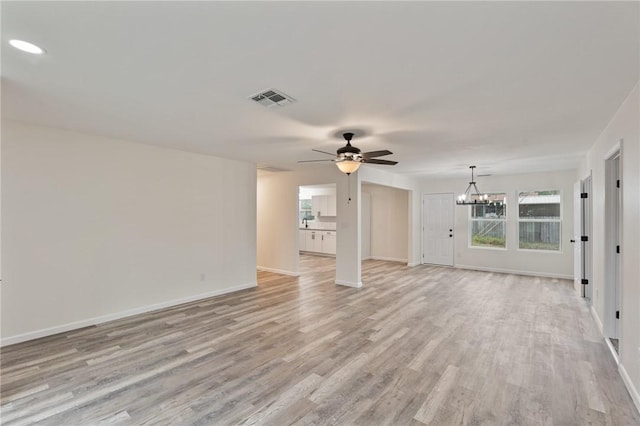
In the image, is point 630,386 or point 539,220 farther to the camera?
point 539,220

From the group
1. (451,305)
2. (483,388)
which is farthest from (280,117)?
(451,305)

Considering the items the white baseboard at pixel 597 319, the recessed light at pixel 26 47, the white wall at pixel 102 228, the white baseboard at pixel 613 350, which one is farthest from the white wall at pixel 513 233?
the recessed light at pixel 26 47

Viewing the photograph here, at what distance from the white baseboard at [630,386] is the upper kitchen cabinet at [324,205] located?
8.26m

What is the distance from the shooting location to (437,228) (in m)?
8.60

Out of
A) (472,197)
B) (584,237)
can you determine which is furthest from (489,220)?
(584,237)

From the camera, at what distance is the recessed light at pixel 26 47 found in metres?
1.82

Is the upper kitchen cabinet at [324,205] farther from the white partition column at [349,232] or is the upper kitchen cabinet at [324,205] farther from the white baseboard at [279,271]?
the white partition column at [349,232]

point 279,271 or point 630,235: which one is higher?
point 630,235

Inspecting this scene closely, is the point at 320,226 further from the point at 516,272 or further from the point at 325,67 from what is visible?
the point at 325,67

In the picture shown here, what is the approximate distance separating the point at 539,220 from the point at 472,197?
1.60 metres

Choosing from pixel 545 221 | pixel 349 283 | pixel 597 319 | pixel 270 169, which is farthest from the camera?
pixel 545 221

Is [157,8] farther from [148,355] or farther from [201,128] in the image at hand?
[148,355]

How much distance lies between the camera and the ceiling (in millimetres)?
1556

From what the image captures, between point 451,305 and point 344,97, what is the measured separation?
3883 mm
